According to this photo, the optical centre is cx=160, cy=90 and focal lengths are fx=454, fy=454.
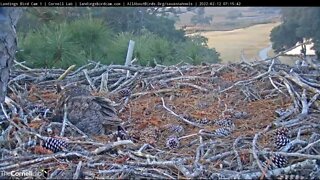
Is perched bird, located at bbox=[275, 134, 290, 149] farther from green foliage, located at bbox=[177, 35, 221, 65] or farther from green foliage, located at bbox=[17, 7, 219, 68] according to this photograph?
green foliage, located at bbox=[177, 35, 221, 65]

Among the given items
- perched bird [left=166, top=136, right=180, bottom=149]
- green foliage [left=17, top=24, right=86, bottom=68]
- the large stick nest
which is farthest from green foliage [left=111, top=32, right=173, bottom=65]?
perched bird [left=166, top=136, right=180, bottom=149]

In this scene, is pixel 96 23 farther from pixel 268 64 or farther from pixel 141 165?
pixel 141 165

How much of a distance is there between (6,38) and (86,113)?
1.16 ft

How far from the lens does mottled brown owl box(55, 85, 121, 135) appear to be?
1374 millimetres

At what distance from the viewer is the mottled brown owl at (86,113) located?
1.37 meters

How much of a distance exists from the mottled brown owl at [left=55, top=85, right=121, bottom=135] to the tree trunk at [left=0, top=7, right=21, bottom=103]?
258mm

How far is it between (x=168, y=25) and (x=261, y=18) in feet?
9.19

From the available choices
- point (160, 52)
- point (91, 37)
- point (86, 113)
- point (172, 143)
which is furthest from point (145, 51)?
point (172, 143)

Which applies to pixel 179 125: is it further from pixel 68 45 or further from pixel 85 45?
pixel 85 45

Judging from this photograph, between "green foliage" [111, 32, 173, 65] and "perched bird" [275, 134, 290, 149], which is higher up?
"green foliage" [111, 32, 173, 65]

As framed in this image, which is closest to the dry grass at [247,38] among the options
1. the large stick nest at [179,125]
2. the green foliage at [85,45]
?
the large stick nest at [179,125]

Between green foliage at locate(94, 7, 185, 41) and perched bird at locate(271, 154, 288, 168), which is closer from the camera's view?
perched bird at locate(271, 154, 288, 168)

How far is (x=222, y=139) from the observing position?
1.28 metres

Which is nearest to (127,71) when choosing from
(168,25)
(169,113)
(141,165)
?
(169,113)
